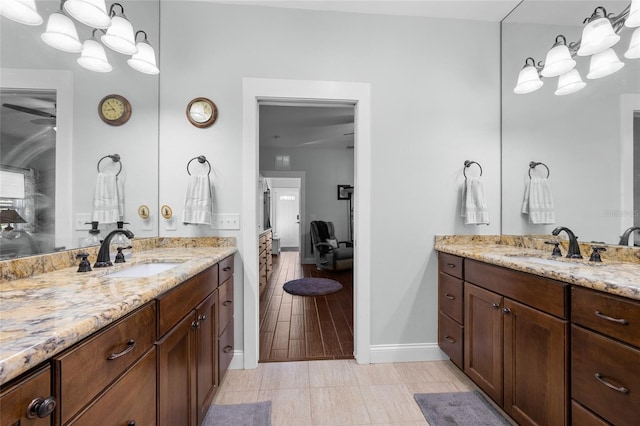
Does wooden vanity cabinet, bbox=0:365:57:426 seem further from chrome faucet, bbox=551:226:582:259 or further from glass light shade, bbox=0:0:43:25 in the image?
chrome faucet, bbox=551:226:582:259

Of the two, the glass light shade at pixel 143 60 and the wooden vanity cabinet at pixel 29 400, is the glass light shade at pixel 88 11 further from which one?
the wooden vanity cabinet at pixel 29 400

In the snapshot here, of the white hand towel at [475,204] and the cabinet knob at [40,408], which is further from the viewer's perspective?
the white hand towel at [475,204]

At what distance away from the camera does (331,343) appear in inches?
99.7

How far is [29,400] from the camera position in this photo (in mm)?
525

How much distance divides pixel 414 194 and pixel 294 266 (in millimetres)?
4451

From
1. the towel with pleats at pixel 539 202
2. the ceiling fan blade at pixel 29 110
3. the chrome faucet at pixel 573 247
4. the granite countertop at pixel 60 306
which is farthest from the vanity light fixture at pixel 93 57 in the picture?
the towel with pleats at pixel 539 202

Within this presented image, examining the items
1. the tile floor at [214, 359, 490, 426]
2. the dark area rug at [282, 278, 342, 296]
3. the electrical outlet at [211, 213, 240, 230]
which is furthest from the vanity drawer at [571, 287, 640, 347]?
the dark area rug at [282, 278, 342, 296]

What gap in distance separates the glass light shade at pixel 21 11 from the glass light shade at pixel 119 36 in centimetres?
34

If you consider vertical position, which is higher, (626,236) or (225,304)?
(626,236)

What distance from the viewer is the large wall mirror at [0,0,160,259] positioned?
1.08 m

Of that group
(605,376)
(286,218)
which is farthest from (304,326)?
(286,218)

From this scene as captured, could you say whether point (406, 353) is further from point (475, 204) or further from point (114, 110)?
point (114, 110)

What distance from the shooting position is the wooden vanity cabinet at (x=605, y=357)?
94cm

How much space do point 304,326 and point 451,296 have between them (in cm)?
151
